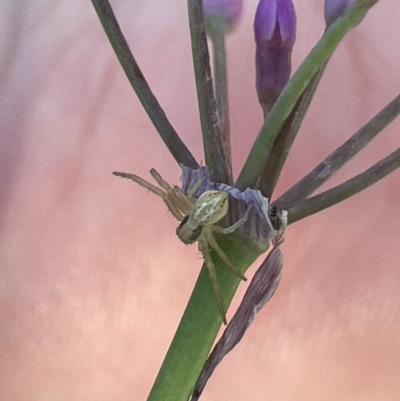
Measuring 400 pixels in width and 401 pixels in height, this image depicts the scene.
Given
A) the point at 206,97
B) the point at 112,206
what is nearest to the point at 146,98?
the point at 206,97

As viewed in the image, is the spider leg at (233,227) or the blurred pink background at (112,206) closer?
the spider leg at (233,227)

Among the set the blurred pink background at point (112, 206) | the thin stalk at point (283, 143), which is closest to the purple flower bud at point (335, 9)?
the thin stalk at point (283, 143)

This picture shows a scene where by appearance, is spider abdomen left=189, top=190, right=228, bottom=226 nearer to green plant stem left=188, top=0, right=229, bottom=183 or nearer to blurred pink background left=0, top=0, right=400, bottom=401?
green plant stem left=188, top=0, right=229, bottom=183

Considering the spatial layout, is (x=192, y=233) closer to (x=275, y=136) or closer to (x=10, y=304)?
(x=275, y=136)

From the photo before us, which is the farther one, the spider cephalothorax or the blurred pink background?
the blurred pink background

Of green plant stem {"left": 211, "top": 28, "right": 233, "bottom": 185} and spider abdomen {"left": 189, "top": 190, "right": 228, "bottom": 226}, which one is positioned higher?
green plant stem {"left": 211, "top": 28, "right": 233, "bottom": 185}

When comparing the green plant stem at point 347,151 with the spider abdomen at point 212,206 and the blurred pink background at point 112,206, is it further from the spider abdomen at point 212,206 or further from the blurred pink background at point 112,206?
the blurred pink background at point 112,206

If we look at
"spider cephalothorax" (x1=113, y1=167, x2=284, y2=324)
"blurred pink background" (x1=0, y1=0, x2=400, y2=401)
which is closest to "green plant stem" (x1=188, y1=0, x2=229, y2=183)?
"spider cephalothorax" (x1=113, y1=167, x2=284, y2=324)

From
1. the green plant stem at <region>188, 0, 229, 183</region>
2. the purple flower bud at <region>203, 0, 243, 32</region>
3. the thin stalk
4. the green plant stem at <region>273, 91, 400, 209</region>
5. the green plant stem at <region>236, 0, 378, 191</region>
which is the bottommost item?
the green plant stem at <region>273, 91, 400, 209</region>
